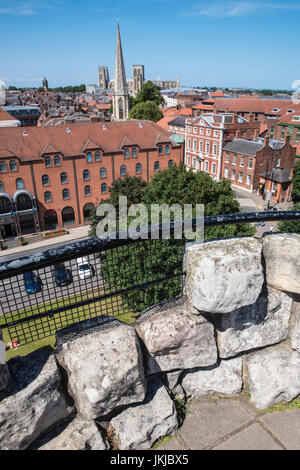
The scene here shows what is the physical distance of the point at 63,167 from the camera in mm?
39750

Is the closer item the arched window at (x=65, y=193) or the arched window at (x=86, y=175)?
the arched window at (x=65, y=193)

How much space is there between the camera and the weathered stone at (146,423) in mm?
2785

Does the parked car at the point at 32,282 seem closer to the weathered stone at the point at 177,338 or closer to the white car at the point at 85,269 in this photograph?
the white car at the point at 85,269

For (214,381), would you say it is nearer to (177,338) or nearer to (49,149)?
(177,338)

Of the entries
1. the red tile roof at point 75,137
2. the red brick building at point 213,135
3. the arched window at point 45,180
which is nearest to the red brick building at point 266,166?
the red brick building at point 213,135

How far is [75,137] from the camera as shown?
4069 centimetres

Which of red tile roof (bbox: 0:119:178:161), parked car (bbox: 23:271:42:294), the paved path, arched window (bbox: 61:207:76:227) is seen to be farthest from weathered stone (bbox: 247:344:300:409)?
arched window (bbox: 61:207:76:227)

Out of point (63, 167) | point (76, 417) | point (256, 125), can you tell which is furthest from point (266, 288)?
point (256, 125)

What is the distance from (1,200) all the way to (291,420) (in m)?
40.1

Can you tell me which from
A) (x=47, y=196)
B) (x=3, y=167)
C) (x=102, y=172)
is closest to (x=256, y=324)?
(x=3, y=167)

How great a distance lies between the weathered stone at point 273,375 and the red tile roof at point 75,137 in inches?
1502

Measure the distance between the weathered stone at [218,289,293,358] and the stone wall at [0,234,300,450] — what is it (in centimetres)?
1

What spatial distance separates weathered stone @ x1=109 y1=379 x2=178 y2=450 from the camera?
2785 mm
